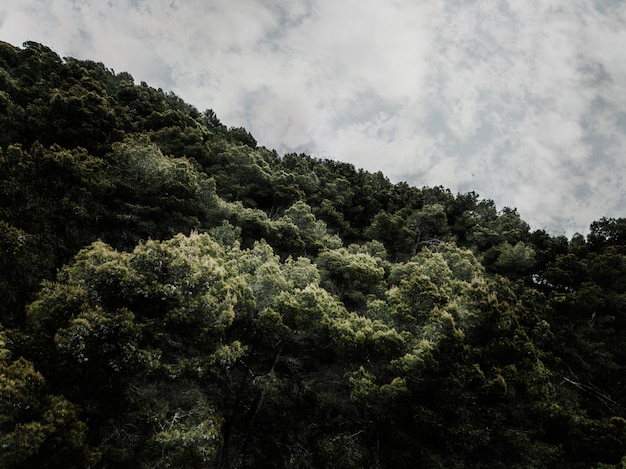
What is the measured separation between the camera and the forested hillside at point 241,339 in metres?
11.7

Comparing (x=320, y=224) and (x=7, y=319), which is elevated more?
(x=320, y=224)

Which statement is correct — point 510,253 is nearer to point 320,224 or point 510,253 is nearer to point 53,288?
point 320,224

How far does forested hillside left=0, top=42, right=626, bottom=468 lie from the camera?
11.7 m

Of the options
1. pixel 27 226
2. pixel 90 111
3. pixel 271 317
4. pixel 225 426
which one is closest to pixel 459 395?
pixel 271 317

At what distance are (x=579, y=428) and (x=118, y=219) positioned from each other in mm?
21051

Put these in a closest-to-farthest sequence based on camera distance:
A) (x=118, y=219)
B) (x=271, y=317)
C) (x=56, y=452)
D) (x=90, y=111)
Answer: (x=56, y=452)
(x=271, y=317)
(x=118, y=219)
(x=90, y=111)

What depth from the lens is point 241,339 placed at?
1742 centimetres

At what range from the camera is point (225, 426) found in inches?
647

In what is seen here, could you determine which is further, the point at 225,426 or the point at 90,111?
the point at 90,111

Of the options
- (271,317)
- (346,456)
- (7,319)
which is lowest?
(346,456)

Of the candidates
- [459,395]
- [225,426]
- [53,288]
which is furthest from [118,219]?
[459,395]

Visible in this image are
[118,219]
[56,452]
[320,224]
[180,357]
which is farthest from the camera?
[320,224]

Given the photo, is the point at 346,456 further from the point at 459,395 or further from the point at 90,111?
the point at 90,111

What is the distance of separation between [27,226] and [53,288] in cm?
378
